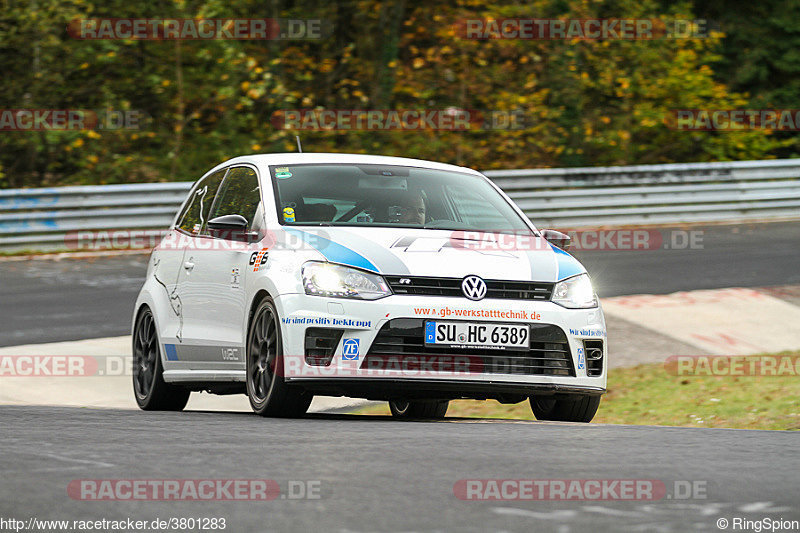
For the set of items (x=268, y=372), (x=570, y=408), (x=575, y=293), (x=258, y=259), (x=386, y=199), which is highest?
(x=386, y=199)

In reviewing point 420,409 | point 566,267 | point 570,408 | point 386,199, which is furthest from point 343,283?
point 420,409

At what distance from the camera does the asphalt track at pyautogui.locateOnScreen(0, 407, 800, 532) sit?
4.33 meters

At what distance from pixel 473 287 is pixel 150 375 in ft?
9.98

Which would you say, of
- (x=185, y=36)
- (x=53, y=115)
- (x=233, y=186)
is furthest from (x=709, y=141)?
(x=233, y=186)

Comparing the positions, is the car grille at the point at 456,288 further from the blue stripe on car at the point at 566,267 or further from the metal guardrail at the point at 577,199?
the metal guardrail at the point at 577,199

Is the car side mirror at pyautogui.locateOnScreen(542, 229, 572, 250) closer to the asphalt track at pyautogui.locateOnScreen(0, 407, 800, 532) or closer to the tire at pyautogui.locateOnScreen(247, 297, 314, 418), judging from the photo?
the asphalt track at pyautogui.locateOnScreen(0, 407, 800, 532)

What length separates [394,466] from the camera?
5320 millimetres

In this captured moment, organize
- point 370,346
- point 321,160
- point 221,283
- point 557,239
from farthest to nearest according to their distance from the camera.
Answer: point 321,160, point 557,239, point 221,283, point 370,346

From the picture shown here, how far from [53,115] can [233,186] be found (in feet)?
45.4

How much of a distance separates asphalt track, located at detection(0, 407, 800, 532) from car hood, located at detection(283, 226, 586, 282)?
0.84 meters

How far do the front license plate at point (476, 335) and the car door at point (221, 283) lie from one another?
4.31ft

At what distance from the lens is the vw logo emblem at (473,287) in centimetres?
745

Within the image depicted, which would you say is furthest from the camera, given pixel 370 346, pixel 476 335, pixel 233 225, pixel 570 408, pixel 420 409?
pixel 420 409

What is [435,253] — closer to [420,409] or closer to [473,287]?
[473,287]
